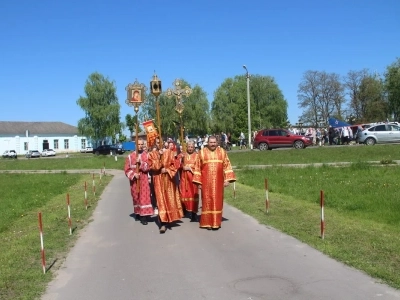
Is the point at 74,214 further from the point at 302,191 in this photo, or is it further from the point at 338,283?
the point at 338,283

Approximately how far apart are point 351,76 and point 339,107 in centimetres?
480

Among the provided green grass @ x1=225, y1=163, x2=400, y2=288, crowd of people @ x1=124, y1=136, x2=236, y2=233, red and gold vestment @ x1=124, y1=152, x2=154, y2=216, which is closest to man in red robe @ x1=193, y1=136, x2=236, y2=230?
crowd of people @ x1=124, y1=136, x2=236, y2=233

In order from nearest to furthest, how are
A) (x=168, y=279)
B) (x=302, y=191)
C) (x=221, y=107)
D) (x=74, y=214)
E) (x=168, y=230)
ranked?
(x=168, y=279), (x=168, y=230), (x=74, y=214), (x=302, y=191), (x=221, y=107)

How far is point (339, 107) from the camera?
71.1 m

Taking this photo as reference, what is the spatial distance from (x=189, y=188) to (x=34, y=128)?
306ft

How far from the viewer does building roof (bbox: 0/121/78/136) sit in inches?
3787

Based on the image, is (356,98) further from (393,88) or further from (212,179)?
A: (212,179)

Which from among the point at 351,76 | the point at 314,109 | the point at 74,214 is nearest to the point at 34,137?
the point at 314,109

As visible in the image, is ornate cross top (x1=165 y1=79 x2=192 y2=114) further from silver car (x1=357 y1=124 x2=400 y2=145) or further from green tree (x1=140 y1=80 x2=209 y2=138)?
green tree (x1=140 y1=80 x2=209 y2=138)

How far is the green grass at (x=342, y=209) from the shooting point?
25.3ft

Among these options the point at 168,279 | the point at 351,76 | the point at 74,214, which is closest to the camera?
the point at 168,279

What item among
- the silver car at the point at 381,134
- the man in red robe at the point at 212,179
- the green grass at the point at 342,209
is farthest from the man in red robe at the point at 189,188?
the silver car at the point at 381,134

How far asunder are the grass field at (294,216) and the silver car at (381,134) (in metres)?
15.8

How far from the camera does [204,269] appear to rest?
23.6 ft
